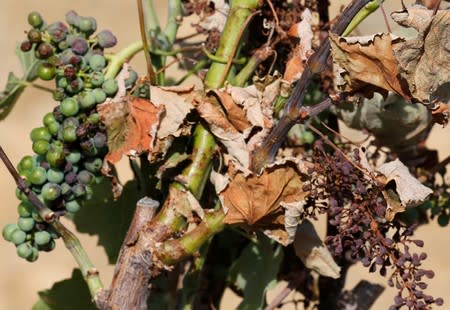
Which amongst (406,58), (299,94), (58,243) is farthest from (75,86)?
(58,243)

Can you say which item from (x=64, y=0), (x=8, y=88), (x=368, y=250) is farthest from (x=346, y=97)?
(x=64, y=0)

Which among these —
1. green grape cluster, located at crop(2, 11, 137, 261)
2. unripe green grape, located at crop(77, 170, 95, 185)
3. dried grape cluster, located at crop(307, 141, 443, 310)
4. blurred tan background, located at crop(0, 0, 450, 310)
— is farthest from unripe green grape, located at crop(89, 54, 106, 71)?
blurred tan background, located at crop(0, 0, 450, 310)

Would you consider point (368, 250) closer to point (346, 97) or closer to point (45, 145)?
point (346, 97)

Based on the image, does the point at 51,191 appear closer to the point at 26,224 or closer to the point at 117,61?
the point at 26,224

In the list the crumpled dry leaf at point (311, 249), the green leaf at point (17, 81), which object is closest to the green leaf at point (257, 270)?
the crumpled dry leaf at point (311, 249)

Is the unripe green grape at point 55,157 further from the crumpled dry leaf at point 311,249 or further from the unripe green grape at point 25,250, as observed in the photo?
the crumpled dry leaf at point 311,249

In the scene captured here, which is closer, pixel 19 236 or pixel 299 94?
pixel 299 94
